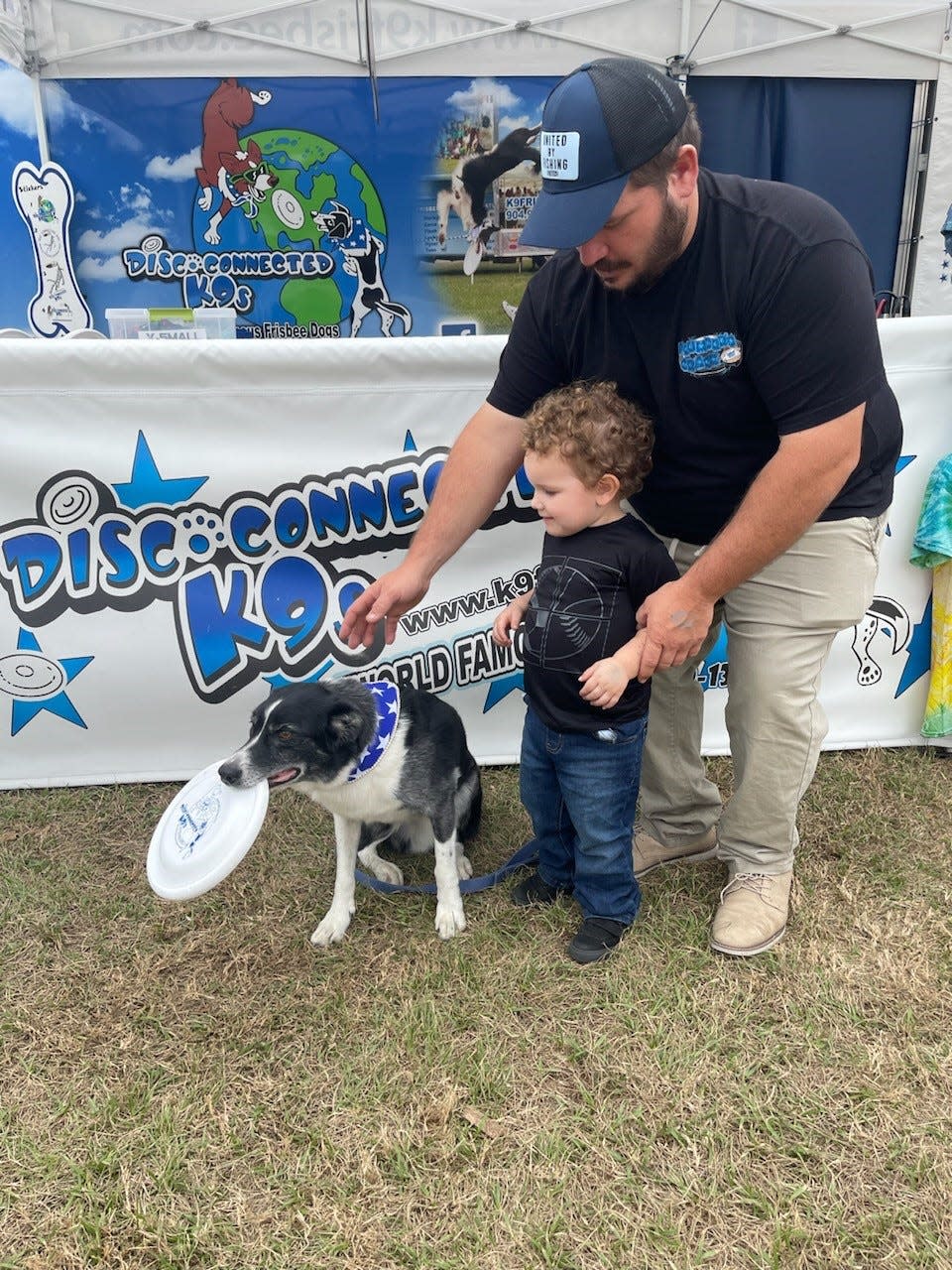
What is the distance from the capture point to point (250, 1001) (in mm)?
2516

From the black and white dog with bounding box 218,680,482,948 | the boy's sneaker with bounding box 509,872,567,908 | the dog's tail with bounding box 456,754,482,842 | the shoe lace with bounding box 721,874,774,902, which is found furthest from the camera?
the dog's tail with bounding box 456,754,482,842

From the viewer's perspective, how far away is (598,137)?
6.24 feet

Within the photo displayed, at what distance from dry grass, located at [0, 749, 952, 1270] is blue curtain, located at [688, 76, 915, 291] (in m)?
7.48

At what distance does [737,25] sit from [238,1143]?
9109mm

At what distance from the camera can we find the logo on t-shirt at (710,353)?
214 cm

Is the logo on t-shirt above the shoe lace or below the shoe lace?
above

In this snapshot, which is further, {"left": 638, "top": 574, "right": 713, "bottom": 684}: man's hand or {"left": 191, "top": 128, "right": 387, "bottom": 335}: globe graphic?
{"left": 191, "top": 128, "right": 387, "bottom": 335}: globe graphic

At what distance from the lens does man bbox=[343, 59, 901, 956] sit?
6.53 feet

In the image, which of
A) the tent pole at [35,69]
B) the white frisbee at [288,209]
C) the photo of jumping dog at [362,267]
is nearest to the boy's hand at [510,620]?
the photo of jumping dog at [362,267]

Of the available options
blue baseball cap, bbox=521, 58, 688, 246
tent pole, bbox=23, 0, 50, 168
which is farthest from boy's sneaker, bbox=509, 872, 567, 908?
tent pole, bbox=23, 0, 50, 168

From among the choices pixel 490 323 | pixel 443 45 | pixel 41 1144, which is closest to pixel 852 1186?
pixel 41 1144

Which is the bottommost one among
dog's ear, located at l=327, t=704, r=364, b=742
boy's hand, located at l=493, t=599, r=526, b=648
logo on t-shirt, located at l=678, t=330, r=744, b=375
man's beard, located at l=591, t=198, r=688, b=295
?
dog's ear, located at l=327, t=704, r=364, b=742

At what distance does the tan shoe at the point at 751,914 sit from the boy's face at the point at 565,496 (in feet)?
3.94

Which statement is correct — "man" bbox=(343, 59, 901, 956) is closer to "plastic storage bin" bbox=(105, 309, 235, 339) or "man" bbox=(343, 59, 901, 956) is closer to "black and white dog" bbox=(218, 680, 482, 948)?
"black and white dog" bbox=(218, 680, 482, 948)
